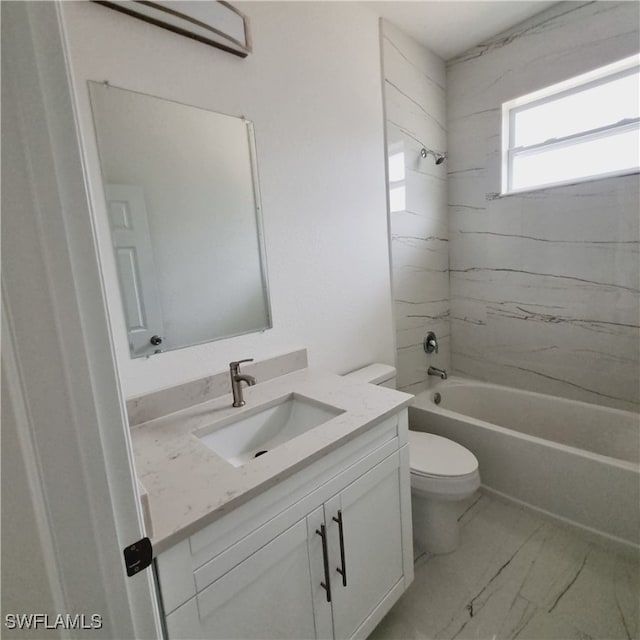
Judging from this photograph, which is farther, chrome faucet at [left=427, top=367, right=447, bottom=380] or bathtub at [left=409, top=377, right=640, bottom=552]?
chrome faucet at [left=427, top=367, right=447, bottom=380]

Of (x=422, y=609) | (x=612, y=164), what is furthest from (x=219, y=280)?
(x=612, y=164)

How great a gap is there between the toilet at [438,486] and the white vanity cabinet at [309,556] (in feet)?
0.85

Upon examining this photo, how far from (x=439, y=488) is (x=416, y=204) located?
1.66 m

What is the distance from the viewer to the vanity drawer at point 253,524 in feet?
2.11

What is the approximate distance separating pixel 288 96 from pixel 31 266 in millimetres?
1420

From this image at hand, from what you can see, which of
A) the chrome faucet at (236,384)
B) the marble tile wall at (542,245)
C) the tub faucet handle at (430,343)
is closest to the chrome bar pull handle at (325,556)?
the chrome faucet at (236,384)

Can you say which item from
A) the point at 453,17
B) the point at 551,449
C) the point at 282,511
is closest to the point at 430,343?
the point at 551,449

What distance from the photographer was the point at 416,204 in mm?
2131

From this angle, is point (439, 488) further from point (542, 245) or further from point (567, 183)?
point (567, 183)

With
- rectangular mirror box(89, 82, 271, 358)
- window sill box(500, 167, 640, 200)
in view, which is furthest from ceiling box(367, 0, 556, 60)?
rectangular mirror box(89, 82, 271, 358)

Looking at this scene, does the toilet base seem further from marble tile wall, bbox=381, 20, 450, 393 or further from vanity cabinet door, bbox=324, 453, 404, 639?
marble tile wall, bbox=381, 20, 450, 393

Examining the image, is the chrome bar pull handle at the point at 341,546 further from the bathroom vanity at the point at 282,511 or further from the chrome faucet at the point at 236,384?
the chrome faucet at the point at 236,384

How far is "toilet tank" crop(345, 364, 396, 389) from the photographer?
1.70m

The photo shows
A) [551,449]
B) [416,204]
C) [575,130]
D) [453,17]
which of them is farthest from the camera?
[416,204]
